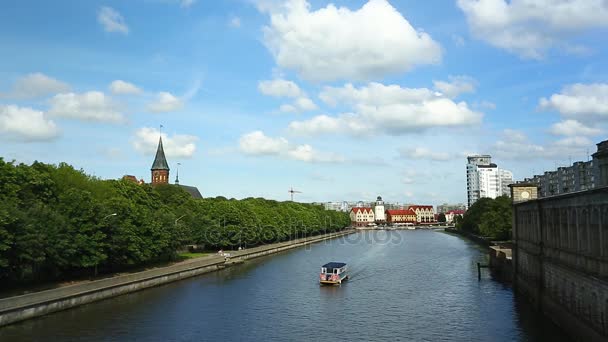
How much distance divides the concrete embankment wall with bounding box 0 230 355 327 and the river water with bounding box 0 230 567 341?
894 millimetres

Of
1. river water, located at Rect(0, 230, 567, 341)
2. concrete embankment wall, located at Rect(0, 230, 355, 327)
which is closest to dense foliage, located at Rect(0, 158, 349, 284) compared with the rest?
concrete embankment wall, located at Rect(0, 230, 355, 327)

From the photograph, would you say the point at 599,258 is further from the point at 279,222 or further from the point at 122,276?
the point at 279,222

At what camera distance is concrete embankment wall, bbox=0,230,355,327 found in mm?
39844

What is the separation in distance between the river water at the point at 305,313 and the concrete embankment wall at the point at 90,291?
894 mm

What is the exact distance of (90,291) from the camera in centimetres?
4875

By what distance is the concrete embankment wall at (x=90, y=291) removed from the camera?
39.8 metres

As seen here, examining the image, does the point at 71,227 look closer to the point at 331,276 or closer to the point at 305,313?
the point at 305,313

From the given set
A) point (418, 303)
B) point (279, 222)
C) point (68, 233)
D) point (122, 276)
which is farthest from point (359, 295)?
point (279, 222)

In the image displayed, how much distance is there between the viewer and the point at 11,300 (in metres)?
39.5

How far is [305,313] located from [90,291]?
19912 mm

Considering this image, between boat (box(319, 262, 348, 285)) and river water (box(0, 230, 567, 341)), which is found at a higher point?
boat (box(319, 262, 348, 285))

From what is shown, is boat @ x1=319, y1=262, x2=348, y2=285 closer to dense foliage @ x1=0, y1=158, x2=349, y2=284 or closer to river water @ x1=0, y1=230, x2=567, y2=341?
river water @ x1=0, y1=230, x2=567, y2=341

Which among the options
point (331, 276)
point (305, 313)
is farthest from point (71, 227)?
point (331, 276)

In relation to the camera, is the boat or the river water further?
the boat
